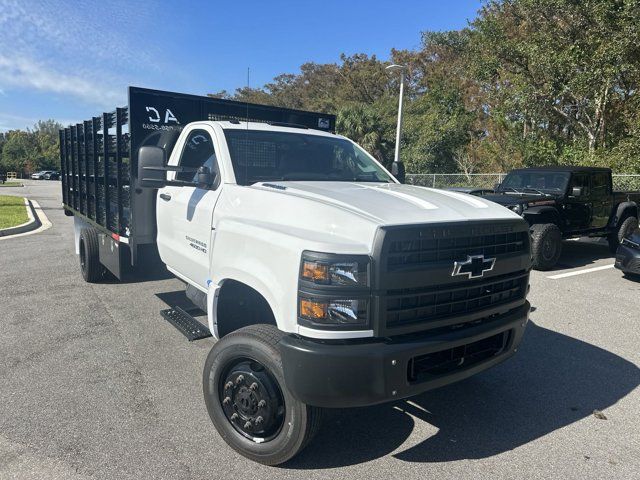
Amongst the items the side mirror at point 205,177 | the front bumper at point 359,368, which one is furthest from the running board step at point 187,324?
the front bumper at point 359,368

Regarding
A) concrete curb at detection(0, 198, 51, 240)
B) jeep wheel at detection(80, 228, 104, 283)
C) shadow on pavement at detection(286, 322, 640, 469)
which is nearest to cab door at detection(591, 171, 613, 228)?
shadow on pavement at detection(286, 322, 640, 469)

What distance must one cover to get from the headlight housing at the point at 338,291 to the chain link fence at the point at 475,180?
572 inches

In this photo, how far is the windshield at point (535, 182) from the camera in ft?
31.1

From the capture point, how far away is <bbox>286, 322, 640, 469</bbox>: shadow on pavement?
2943 millimetres

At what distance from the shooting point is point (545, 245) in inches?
331

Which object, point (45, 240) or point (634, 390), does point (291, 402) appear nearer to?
point (634, 390)

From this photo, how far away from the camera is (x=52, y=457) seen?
2781mm

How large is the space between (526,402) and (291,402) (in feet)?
6.85

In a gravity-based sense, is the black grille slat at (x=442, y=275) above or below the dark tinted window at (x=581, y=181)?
below

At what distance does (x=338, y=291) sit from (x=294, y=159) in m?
1.96

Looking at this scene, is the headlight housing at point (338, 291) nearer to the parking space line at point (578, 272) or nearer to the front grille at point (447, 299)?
the front grille at point (447, 299)

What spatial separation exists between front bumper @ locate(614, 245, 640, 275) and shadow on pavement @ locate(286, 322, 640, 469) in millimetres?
3582

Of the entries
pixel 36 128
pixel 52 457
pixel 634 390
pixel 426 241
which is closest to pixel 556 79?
pixel 634 390

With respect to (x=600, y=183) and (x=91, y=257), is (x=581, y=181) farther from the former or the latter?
(x=91, y=257)
